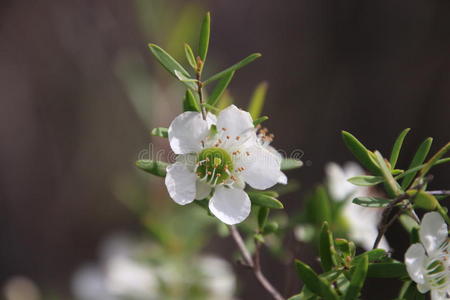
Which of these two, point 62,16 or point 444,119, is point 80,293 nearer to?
point 62,16

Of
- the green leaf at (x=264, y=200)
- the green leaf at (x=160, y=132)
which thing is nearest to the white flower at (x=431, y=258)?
the green leaf at (x=264, y=200)

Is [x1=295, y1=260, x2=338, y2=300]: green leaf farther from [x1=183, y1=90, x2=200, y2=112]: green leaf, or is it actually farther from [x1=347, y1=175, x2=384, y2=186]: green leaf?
[x1=183, y1=90, x2=200, y2=112]: green leaf

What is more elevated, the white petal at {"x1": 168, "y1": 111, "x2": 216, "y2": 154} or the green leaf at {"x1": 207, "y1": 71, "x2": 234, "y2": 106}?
the green leaf at {"x1": 207, "y1": 71, "x2": 234, "y2": 106}

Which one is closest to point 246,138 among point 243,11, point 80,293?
point 80,293

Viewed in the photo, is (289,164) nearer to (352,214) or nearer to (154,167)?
(154,167)

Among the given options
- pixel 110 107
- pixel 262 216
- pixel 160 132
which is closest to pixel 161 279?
pixel 262 216

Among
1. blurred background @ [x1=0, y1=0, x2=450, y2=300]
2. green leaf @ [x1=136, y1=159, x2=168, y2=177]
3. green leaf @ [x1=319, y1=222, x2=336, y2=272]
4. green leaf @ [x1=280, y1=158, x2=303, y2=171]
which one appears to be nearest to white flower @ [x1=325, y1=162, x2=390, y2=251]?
green leaf @ [x1=280, y1=158, x2=303, y2=171]
